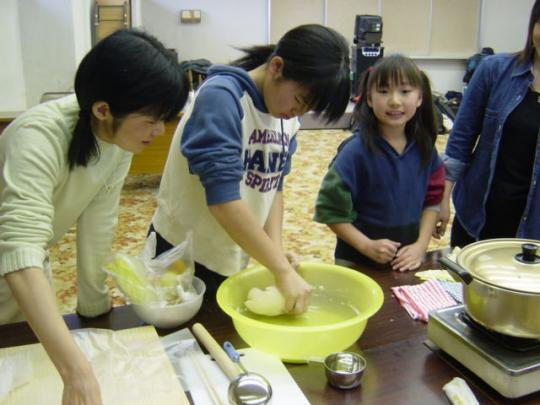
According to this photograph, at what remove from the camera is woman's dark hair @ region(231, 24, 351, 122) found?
40.2 inches

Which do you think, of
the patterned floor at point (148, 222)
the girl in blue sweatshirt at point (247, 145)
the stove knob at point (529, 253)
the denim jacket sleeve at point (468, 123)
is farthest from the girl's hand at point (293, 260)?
the patterned floor at point (148, 222)

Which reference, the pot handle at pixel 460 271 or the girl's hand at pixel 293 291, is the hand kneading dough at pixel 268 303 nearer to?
the girl's hand at pixel 293 291

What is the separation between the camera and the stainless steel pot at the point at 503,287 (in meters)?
0.83

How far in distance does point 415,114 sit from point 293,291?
0.77 metres

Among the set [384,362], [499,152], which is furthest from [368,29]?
[384,362]

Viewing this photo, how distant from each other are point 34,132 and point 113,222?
304 millimetres

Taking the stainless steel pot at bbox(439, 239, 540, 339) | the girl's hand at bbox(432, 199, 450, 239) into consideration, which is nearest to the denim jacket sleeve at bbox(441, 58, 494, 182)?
the girl's hand at bbox(432, 199, 450, 239)

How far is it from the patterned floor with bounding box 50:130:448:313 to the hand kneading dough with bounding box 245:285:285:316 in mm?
1363

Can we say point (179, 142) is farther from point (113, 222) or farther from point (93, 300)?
point (93, 300)

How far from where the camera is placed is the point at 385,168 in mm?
1507

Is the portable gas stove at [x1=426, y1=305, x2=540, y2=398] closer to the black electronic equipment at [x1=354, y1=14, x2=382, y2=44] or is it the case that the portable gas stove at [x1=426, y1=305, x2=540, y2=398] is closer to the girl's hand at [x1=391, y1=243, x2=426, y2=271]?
the girl's hand at [x1=391, y1=243, x2=426, y2=271]

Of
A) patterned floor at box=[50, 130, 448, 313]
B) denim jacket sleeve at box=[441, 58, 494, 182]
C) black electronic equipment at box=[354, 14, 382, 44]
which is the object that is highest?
black electronic equipment at box=[354, 14, 382, 44]

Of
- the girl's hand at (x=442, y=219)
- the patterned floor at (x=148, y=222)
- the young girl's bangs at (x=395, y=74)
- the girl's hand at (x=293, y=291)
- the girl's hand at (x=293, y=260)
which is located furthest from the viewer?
the patterned floor at (x=148, y=222)

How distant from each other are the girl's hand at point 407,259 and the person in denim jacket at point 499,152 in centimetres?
28
